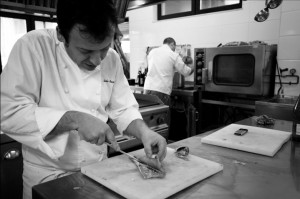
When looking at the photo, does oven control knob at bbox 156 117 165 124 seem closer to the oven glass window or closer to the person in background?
the oven glass window

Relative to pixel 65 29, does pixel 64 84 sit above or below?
below

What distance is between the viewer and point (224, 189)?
0.83 meters

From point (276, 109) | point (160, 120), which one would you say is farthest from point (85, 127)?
point (276, 109)

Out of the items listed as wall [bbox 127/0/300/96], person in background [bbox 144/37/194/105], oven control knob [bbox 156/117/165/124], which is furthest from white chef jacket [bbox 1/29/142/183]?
person in background [bbox 144/37/194/105]

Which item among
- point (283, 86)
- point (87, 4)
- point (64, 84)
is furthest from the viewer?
point (283, 86)

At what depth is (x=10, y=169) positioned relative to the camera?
1.42 m

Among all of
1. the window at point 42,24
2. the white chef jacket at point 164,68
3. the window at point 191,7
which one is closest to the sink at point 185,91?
the white chef jacket at point 164,68

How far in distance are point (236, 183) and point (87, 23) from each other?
2.30 ft

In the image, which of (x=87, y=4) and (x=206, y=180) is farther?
(x=206, y=180)

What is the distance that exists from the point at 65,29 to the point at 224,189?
715 millimetres

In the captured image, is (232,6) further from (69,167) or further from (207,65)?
(69,167)

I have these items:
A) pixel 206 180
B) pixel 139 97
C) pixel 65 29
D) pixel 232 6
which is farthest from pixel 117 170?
pixel 232 6

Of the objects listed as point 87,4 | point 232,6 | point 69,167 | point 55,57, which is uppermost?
point 232,6

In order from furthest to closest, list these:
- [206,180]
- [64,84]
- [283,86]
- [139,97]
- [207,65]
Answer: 1. [207,65]
2. [283,86]
3. [139,97]
4. [64,84]
5. [206,180]
